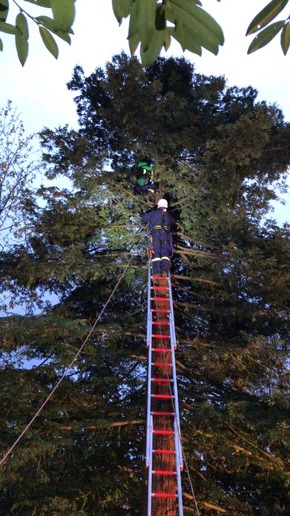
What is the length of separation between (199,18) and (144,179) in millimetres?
8480

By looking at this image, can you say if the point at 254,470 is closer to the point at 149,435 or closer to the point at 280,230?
the point at 149,435

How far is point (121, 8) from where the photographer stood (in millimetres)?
1623

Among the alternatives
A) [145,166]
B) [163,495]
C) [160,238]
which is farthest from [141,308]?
[163,495]

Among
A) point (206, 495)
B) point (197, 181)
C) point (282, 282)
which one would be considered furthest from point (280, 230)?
point (206, 495)

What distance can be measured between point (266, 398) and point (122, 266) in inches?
140

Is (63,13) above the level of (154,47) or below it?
below

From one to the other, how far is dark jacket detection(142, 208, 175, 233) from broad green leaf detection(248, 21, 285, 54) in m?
7.22

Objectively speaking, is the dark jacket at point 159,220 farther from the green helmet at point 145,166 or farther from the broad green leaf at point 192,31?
the broad green leaf at point 192,31

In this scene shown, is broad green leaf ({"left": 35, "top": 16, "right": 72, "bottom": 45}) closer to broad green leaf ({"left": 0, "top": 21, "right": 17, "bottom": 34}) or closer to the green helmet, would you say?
broad green leaf ({"left": 0, "top": 21, "right": 17, "bottom": 34})

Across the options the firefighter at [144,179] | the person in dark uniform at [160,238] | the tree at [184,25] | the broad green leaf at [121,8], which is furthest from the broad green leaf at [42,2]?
the firefighter at [144,179]

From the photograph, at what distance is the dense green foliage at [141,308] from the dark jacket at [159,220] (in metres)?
0.82

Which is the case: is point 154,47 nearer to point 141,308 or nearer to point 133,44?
point 133,44

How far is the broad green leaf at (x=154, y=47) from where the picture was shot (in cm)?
171

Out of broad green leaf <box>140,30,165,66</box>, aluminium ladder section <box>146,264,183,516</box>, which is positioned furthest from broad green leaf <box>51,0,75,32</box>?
aluminium ladder section <box>146,264,183,516</box>
